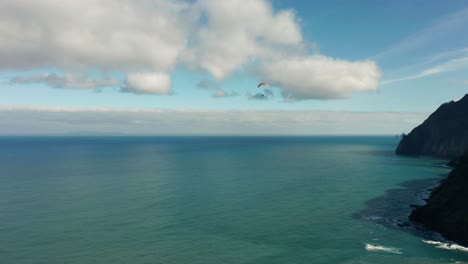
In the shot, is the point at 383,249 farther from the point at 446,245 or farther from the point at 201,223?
the point at 201,223

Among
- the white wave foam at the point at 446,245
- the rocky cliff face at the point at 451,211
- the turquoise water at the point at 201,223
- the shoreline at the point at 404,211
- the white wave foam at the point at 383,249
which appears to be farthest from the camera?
the rocky cliff face at the point at 451,211

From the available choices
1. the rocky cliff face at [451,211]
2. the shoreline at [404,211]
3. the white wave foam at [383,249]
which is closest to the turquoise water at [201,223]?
the white wave foam at [383,249]

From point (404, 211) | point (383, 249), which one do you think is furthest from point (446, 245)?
point (404, 211)

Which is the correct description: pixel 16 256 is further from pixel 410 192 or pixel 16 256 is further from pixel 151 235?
pixel 410 192

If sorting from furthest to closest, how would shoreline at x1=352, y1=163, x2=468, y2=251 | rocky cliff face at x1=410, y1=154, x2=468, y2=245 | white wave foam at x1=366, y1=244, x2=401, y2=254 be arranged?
1. rocky cliff face at x1=410, y1=154, x2=468, y2=245
2. shoreline at x1=352, y1=163, x2=468, y2=251
3. white wave foam at x1=366, y1=244, x2=401, y2=254

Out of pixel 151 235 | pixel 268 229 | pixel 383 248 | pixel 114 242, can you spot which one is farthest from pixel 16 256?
pixel 383 248

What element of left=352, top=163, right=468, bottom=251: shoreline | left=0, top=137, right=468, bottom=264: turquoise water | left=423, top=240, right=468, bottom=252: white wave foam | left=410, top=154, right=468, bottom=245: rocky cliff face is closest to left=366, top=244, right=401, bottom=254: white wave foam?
left=0, top=137, right=468, bottom=264: turquoise water

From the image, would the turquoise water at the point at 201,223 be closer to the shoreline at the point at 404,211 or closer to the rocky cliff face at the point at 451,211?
the shoreline at the point at 404,211

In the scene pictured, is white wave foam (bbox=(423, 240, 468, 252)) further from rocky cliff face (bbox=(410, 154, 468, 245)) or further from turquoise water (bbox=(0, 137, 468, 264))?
rocky cliff face (bbox=(410, 154, 468, 245))

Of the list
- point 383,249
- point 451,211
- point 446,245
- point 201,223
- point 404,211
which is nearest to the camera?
point 383,249
